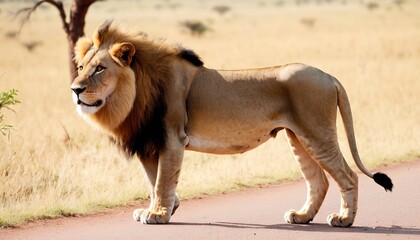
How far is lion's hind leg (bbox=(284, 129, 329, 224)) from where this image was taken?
22.0ft

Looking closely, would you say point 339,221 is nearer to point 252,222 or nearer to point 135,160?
point 252,222

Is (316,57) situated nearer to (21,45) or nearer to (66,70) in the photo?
(66,70)

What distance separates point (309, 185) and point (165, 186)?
3.77 ft

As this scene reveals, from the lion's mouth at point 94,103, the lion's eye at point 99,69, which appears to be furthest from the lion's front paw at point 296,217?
the lion's eye at point 99,69

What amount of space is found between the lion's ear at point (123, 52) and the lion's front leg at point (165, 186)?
2.45 ft

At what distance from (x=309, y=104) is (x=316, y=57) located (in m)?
20.7

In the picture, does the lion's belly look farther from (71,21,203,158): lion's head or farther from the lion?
(71,21,203,158): lion's head

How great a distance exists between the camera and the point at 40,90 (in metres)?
19.8

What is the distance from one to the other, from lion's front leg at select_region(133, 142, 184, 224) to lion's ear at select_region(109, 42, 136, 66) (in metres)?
0.75

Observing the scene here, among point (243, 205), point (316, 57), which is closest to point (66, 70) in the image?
point (316, 57)

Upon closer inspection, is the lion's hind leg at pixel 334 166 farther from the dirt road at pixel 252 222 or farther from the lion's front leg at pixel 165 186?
the lion's front leg at pixel 165 186

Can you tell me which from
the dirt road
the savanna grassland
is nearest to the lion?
the dirt road

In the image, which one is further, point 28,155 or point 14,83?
point 14,83

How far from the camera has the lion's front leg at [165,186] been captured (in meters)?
6.52
